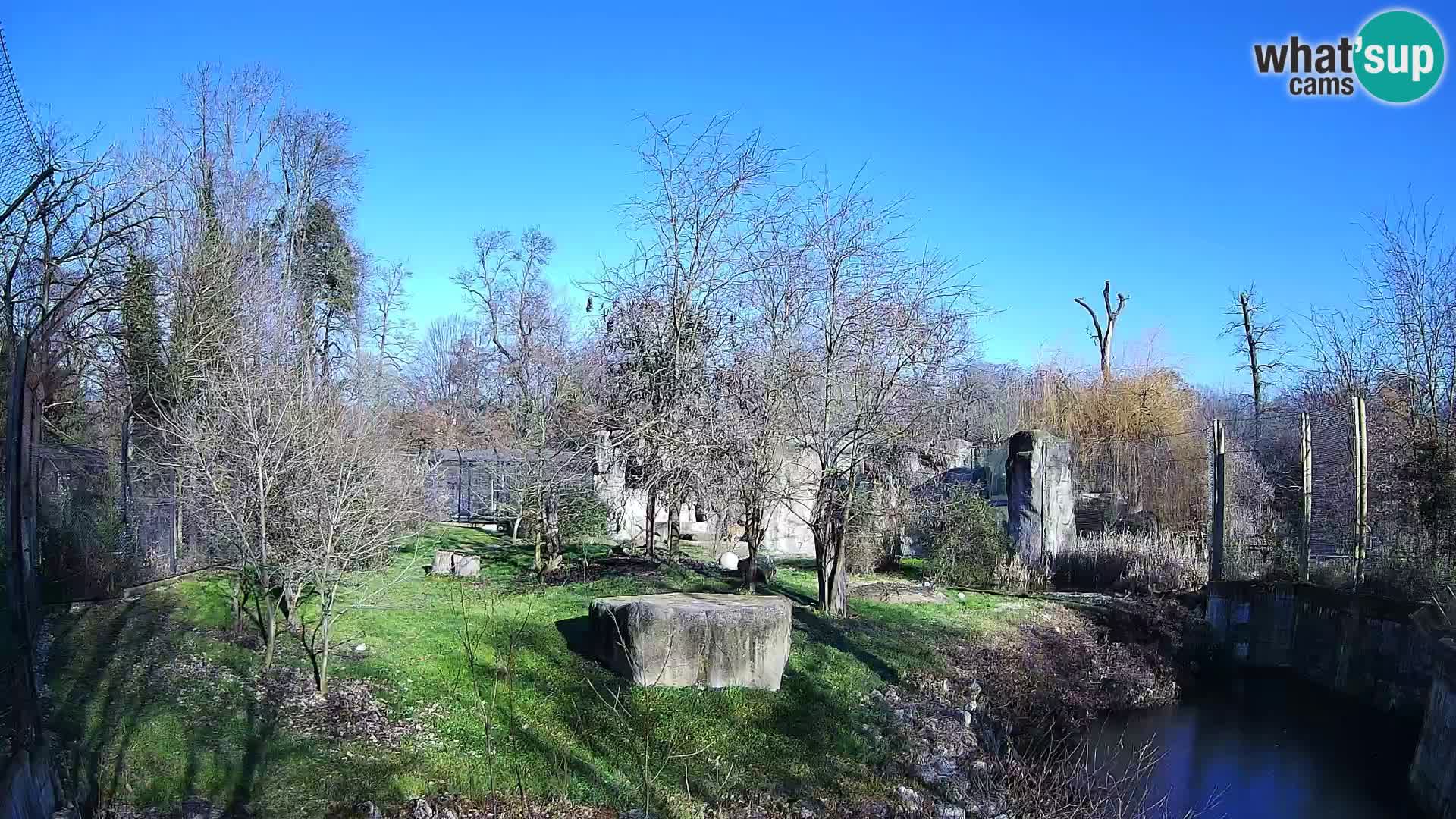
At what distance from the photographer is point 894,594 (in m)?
13.3

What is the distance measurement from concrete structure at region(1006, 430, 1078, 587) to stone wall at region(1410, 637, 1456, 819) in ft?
24.6

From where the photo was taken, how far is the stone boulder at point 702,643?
8461 mm

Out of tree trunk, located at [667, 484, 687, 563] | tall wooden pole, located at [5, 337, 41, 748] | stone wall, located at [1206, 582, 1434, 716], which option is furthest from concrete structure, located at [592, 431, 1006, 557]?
tall wooden pole, located at [5, 337, 41, 748]

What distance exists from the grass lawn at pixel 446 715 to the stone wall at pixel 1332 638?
5.02 metres

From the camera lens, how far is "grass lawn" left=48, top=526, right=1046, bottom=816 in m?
6.27

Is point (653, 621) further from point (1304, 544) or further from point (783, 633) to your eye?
→ point (1304, 544)

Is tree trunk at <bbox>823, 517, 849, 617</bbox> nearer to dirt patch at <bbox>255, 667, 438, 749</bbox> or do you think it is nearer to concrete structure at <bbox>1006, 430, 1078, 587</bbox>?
dirt patch at <bbox>255, 667, 438, 749</bbox>

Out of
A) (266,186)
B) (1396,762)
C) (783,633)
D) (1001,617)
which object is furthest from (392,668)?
(266,186)

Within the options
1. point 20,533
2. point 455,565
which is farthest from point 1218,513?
point 20,533

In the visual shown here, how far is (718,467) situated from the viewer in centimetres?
1106

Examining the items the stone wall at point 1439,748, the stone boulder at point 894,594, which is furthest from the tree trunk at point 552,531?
the stone wall at point 1439,748

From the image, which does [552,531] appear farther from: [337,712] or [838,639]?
[337,712]

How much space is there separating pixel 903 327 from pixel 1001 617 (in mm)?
4596

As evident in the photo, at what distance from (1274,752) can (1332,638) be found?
8.20 feet
